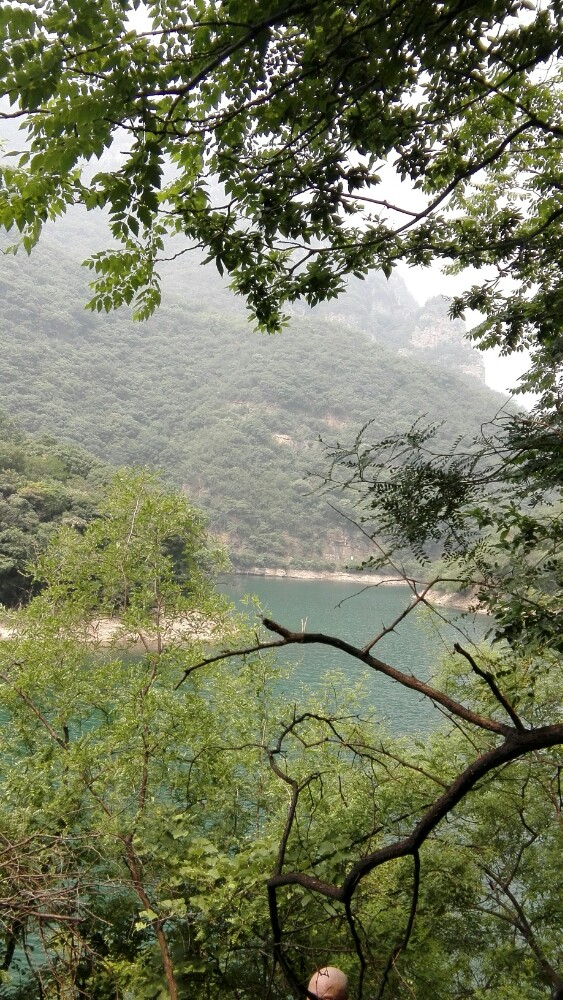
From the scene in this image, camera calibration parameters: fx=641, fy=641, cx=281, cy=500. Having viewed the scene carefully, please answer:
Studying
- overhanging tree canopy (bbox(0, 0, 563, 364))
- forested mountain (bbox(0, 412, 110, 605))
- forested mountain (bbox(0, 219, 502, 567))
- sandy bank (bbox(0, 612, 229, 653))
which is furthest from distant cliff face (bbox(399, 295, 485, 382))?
overhanging tree canopy (bbox(0, 0, 563, 364))

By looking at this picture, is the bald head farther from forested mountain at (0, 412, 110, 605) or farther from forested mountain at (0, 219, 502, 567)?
forested mountain at (0, 219, 502, 567)

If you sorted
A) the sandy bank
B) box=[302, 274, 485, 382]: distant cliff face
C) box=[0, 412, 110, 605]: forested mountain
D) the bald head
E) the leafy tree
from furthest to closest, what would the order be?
box=[302, 274, 485, 382]: distant cliff face < box=[0, 412, 110, 605]: forested mountain < the sandy bank < the bald head < the leafy tree

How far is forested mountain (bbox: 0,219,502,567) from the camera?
183ft

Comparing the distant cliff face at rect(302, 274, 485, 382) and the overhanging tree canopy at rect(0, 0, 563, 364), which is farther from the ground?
the distant cliff face at rect(302, 274, 485, 382)

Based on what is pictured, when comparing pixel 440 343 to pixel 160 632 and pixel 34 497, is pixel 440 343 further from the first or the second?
pixel 160 632

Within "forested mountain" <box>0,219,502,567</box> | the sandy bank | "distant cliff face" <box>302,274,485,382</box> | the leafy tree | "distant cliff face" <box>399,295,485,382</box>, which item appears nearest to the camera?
the leafy tree

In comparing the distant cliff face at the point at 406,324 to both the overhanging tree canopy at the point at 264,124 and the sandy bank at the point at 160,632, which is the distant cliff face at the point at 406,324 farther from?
the overhanging tree canopy at the point at 264,124

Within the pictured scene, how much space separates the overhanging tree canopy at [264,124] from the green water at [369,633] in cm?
125

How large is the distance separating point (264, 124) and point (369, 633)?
2426 cm

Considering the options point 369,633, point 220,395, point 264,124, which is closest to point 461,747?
point 264,124

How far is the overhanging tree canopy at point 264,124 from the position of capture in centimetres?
144

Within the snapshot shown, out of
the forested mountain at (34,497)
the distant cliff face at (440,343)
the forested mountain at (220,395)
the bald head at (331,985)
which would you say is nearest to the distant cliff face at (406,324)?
the distant cliff face at (440,343)

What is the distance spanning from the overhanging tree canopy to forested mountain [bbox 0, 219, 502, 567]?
153 ft

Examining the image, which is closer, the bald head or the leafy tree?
the leafy tree
